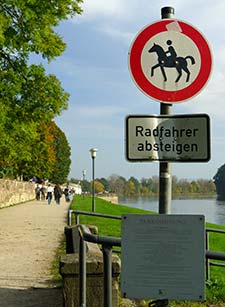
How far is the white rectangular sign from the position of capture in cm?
393

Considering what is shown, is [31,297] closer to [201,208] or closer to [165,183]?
[165,183]

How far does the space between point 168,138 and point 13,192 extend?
132 feet

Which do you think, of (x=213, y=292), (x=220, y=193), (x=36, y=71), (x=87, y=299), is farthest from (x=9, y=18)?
(x=220, y=193)

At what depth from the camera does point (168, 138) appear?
3955 millimetres

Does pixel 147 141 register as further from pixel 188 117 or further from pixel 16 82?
pixel 16 82

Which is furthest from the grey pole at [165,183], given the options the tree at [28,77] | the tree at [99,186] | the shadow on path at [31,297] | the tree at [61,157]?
the tree at [99,186]

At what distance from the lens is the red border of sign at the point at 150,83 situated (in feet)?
13.3

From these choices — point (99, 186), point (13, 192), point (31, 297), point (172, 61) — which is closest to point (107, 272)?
point (172, 61)

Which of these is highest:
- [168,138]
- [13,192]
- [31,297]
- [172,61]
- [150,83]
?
[172,61]

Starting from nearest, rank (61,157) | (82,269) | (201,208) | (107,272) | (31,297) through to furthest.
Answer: (107,272), (82,269), (31,297), (201,208), (61,157)

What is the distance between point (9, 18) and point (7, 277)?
10825 millimetres

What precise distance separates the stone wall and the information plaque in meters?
33.8

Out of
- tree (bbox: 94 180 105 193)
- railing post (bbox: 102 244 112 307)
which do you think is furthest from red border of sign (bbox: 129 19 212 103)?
tree (bbox: 94 180 105 193)

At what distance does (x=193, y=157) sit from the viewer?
3.93 metres
